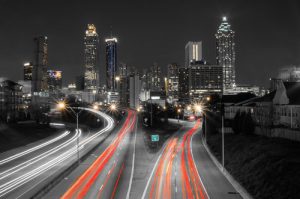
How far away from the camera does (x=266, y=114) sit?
6025cm

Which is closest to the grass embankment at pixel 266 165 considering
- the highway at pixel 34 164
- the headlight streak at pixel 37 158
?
the highway at pixel 34 164

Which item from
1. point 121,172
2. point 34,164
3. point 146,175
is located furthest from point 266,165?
point 34,164

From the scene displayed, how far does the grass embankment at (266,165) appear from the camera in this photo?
3126cm

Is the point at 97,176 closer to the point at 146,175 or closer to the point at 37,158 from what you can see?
the point at 146,175

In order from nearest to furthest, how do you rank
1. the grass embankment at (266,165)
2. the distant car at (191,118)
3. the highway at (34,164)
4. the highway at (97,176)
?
Answer: the grass embankment at (266,165) → the highway at (97,176) → the highway at (34,164) → the distant car at (191,118)

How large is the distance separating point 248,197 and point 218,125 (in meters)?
46.5

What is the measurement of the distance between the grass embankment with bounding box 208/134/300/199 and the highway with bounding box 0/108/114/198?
21624 millimetres

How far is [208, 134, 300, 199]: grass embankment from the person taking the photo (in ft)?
103

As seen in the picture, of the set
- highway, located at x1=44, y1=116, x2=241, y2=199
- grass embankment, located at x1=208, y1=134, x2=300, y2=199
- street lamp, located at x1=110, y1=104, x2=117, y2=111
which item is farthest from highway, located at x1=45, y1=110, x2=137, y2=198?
street lamp, located at x1=110, y1=104, x2=117, y2=111

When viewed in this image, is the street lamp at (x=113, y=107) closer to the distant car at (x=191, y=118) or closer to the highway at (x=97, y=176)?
the distant car at (x=191, y=118)

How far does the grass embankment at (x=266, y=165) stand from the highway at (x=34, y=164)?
21.6 m

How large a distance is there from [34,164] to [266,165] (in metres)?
33.0

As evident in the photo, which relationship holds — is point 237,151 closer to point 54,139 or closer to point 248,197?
point 248,197

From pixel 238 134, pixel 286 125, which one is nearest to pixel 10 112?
pixel 238 134
